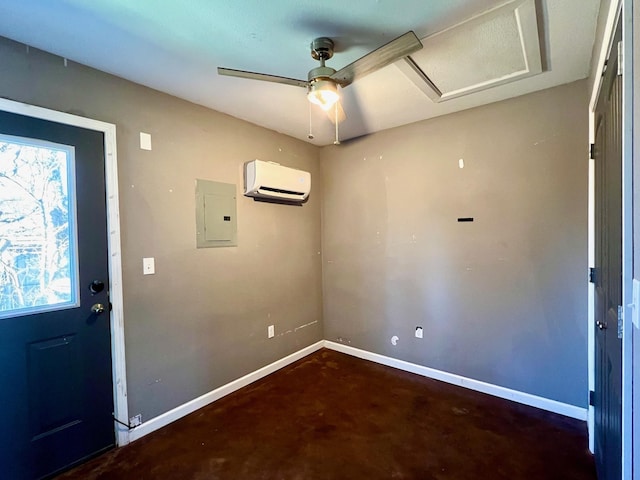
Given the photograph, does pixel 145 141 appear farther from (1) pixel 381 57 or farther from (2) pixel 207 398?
(2) pixel 207 398

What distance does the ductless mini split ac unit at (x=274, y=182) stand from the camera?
2.75m


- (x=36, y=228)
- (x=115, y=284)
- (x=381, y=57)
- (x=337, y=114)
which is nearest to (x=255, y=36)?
(x=381, y=57)

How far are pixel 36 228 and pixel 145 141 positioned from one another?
866mm

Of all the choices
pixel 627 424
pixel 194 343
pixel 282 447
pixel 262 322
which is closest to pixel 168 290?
pixel 194 343

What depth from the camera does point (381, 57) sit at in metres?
1.41

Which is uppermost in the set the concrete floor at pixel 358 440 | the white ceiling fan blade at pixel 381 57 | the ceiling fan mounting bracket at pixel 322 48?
the ceiling fan mounting bracket at pixel 322 48

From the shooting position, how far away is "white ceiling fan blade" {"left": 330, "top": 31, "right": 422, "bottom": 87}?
1288 millimetres

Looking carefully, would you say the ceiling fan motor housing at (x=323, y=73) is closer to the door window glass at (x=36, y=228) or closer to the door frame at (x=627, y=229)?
the door frame at (x=627, y=229)

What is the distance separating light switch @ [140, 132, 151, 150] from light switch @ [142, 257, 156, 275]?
0.80 m

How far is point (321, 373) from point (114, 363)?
1.81 metres

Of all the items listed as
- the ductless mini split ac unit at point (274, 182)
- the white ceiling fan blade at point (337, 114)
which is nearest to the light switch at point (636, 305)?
the white ceiling fan blade at point (337, 114)

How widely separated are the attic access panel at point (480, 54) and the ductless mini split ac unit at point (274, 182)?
4.60ft

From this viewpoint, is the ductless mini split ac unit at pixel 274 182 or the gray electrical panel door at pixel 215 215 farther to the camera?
the ductless mini split ac unit at pixel 274 182

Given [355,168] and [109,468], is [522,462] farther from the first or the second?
[355,168]
